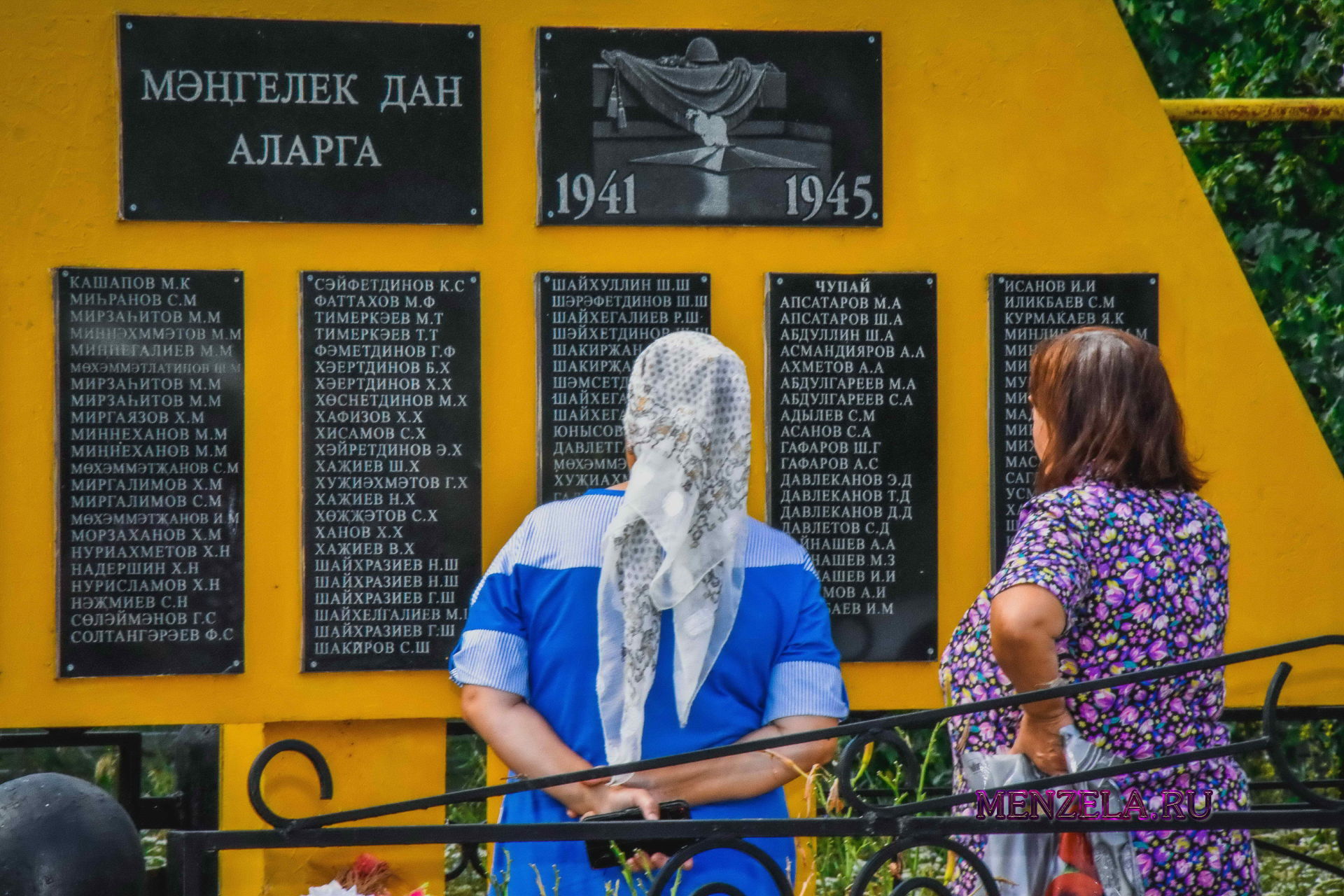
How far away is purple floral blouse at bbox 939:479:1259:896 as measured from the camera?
224cm

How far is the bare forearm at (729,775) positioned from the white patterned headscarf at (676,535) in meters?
0.09

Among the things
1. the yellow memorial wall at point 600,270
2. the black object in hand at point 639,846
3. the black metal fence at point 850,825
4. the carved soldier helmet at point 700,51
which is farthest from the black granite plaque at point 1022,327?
the black metal fence at point 850,825

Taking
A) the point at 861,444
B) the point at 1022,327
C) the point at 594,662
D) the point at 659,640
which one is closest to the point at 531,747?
the point at 594,662

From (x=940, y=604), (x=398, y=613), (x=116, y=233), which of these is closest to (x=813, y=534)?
(x=940, y=604)

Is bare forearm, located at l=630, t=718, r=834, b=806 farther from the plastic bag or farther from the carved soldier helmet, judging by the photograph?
the carved soldier helmet

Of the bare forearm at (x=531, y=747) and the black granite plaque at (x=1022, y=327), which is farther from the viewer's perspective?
the black granite plaque at (x=1022, y=327)

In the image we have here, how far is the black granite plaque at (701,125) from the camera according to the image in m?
3.67

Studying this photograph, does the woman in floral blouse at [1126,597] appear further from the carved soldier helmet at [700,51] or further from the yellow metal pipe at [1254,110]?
the yellow metal pipe at [1254,110]

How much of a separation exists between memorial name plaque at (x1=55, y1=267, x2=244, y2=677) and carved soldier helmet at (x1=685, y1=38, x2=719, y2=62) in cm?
134

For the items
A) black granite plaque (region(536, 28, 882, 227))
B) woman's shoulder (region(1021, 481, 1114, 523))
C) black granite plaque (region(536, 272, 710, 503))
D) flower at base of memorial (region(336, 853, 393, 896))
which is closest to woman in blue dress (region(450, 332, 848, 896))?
woman's shoulder (region(1021, 481, 1114, 523))

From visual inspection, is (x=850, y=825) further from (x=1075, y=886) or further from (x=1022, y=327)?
(x=1022, y=327)

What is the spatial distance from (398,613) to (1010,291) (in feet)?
6.23

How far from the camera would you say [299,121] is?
3609 millimetres

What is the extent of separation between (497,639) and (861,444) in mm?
1613
